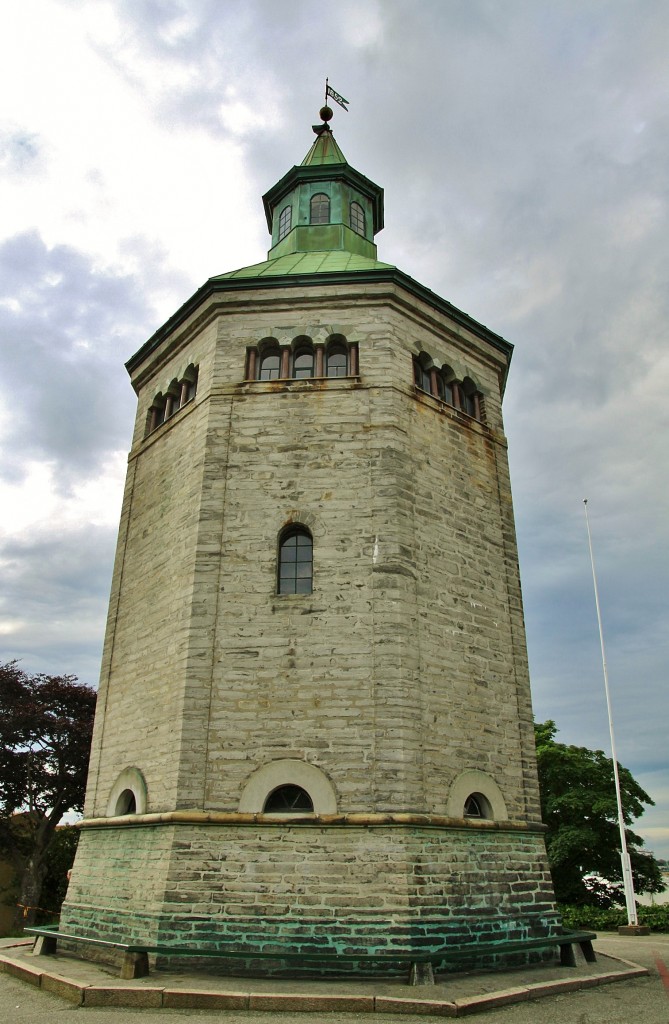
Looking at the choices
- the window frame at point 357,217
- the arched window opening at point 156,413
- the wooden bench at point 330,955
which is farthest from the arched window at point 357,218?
the wooden bench at point 330,955

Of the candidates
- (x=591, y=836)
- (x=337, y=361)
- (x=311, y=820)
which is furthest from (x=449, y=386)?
(x=591, y=836)

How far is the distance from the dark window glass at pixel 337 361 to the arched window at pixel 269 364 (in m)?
0.95

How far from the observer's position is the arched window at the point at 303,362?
43.7 ft

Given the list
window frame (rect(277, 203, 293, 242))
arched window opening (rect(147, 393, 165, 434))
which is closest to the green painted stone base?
arched window opening (rect(147, 393, 165, 434))

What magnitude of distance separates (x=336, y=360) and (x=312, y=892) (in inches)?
346

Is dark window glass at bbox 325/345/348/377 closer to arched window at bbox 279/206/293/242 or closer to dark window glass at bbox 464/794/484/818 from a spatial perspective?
arched window at bbox 279/206/293/242

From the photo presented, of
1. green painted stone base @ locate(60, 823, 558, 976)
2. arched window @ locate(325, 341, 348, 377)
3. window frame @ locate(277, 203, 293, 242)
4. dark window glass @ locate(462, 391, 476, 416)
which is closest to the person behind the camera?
green painted stone base @ locate(60, 823, 558, 976)

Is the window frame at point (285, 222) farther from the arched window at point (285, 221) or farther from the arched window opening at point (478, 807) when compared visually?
the arched window opening at point (478, 807)

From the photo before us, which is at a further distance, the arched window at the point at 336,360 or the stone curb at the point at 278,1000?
the arched window at the point at 336,360

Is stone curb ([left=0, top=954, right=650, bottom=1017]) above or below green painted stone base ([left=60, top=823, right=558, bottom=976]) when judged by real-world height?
below

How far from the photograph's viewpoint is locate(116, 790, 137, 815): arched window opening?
37.9ft

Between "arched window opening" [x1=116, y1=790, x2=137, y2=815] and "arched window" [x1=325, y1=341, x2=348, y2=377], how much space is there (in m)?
7.95

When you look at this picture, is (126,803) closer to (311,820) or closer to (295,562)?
(311,820)

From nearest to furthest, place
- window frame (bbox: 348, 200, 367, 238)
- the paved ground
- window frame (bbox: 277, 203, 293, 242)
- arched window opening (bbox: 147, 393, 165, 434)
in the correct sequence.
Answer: the paved ground < arched window opening (bbox: 147, 393, 165, 434) < window frame (bbox: 348, 200, 367, 238) < window frame (bbox: 277, 203, 293, 242)
